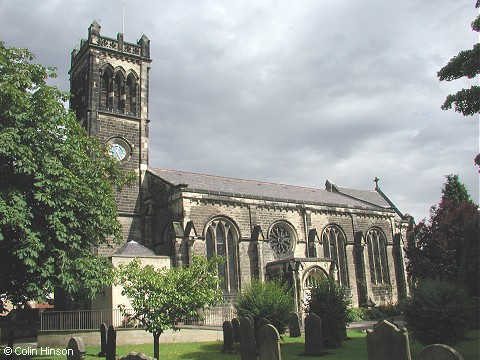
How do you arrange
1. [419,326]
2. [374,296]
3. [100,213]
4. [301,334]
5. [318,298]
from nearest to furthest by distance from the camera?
[419,326]
[100,213]
[318,298]
[301,334]
[374,296]

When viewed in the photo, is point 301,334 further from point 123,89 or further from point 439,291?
point 123,89

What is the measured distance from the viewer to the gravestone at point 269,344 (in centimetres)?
1234

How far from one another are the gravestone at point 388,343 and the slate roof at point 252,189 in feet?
60.9

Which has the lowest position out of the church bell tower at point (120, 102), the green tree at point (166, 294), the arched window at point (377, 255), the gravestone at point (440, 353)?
the gravestone at point (440, 353)

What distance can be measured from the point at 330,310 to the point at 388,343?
8860mm

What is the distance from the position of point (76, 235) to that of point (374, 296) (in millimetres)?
26662

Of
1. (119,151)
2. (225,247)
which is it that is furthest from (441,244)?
(119,151)

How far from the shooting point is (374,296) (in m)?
35.9

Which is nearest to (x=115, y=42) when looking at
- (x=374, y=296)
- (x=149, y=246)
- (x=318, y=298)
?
(x=149, y=246)

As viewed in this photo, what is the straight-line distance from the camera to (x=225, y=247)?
29250 millimetres

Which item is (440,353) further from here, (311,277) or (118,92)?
(118,92)

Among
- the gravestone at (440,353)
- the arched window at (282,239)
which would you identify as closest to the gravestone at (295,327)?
the arched window at (282,239)

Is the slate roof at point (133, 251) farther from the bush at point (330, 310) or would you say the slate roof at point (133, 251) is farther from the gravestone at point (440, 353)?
the gravestone at point (440, 353)

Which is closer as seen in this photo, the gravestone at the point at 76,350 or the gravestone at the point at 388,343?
the gravestone at the point at 388,343
